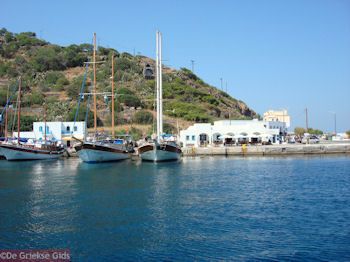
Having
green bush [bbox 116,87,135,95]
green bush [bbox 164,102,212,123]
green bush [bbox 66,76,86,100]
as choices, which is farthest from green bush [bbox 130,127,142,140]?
green bush [bbox 66,76,86,100]

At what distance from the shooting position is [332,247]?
11.4m

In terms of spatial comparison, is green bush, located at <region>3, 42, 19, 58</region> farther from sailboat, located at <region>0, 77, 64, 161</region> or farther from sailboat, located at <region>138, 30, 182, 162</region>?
sailboat, located at <region>138, 30, 182, 162</region>

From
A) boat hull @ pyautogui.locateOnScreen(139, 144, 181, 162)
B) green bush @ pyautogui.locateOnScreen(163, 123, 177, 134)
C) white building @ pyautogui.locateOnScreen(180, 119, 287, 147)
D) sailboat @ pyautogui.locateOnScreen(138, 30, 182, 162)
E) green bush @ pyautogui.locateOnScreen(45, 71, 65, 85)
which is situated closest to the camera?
sailboat @ pyautogui.locateOnScreen(138, 30, 182, 162)

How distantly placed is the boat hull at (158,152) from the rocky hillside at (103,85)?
31826 millimetres

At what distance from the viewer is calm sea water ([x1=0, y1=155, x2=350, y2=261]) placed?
11383mm

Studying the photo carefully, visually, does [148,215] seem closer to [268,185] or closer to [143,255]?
[143,255]

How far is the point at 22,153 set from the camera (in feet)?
156

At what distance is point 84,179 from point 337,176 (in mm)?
20993

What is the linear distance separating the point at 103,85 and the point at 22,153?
170ft

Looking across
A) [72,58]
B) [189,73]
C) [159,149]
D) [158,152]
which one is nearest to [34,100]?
[72,58]

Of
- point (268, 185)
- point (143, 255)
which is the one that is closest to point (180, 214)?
point (143, 255)

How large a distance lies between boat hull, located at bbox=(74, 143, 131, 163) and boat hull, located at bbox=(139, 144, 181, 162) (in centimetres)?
456

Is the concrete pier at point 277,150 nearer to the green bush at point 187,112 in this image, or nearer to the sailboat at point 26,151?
the sailboat at point 26,151

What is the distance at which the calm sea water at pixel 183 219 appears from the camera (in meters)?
11.4
